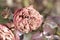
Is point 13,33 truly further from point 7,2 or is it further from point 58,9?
point 58,9

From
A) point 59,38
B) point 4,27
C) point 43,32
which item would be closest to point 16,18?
point 4,27

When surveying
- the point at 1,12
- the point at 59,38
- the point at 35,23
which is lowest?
the point at 59,38

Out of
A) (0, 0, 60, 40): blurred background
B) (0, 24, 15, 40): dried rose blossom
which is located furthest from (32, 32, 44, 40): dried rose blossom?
(0, 24, 15, 40): dried rose blossom

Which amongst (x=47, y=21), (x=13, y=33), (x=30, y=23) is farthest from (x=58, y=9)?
(x=13, y=33)

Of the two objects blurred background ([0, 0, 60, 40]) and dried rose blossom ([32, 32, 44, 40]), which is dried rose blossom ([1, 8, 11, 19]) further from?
dried rose blossom ([32, 32, 44, 40])

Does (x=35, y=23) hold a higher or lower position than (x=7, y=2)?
lower

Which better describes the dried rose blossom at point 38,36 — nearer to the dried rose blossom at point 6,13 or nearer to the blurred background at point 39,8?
the blurred background at point 39,8
